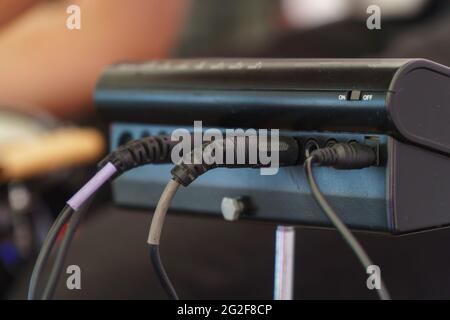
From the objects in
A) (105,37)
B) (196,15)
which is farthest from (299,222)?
(196,15)

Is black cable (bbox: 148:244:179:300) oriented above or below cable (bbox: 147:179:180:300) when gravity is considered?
below

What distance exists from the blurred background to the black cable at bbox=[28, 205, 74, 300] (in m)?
0.14

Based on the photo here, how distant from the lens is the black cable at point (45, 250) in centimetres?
39

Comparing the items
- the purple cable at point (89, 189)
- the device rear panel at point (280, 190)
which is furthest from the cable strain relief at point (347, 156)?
the purple cable at point (89, 189)

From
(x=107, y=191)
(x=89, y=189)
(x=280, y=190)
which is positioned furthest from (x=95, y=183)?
(x=107, y=191)

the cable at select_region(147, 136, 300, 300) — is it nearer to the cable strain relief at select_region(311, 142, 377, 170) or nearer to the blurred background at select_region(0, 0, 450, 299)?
the cable strain relief at select_region(311, 142, 377, 170)

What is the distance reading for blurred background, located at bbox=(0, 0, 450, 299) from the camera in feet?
2.05

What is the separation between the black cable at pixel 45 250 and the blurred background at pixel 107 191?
0.14 m

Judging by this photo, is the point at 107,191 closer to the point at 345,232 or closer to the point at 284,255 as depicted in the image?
the point at 284,255

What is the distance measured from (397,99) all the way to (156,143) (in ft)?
0.47

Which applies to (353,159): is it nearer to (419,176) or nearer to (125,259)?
(419,176)

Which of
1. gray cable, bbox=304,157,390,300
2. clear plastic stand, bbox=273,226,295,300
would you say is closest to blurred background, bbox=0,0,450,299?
clear plastic stand, bbox=273,226,295,300

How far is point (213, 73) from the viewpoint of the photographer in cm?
48

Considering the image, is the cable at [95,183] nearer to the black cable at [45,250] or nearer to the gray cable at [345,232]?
the black cable at [45,250]
